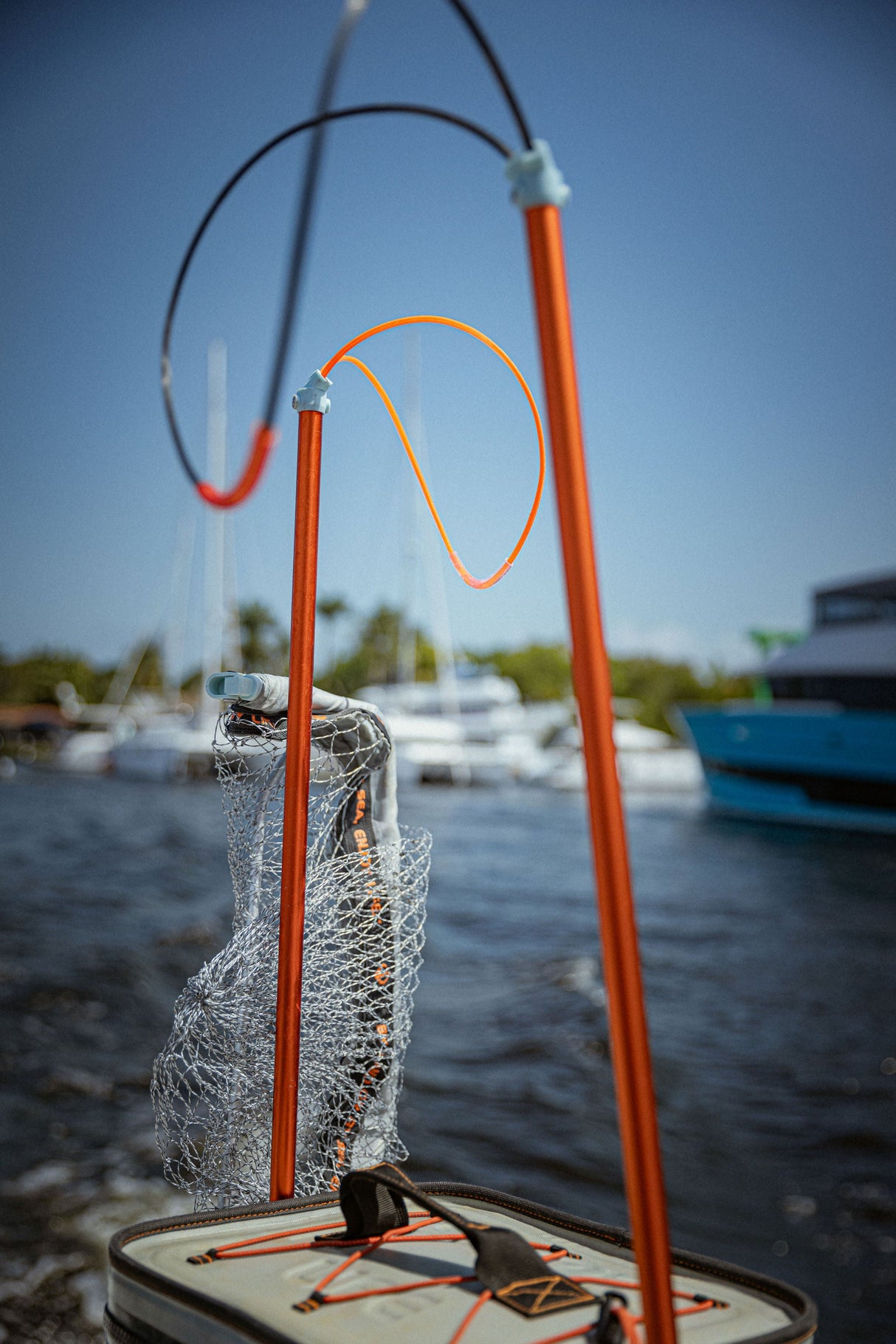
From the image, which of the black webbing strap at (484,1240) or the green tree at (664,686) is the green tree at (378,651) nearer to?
the green tree at (664,686)

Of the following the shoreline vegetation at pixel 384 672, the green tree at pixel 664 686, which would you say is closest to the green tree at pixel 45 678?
the shoreline vegetation at pixel 384 672

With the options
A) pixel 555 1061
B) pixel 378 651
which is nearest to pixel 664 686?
pixel 378 651

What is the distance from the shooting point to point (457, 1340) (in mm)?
970

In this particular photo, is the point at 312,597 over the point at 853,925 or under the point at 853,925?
over

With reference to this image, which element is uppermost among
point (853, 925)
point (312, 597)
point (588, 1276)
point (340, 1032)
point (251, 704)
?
point (312, 597)

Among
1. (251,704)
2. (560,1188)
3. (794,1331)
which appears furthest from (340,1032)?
(560,1188)

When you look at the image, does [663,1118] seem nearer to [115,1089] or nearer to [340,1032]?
[115,1089]

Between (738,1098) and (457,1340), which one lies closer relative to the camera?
(457,1340)

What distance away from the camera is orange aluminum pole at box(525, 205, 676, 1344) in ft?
2.78

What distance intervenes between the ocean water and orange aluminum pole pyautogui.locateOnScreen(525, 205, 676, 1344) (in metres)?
4.28

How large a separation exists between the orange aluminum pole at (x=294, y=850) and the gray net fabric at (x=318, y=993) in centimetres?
21

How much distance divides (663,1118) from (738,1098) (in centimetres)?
77

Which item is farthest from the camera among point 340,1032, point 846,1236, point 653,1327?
point 846,1236

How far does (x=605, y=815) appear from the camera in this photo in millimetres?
856
